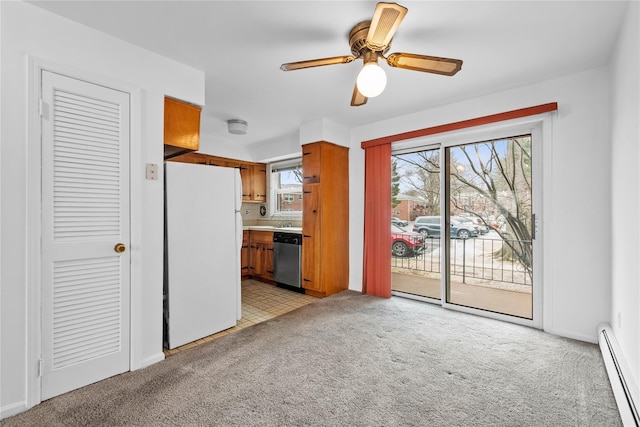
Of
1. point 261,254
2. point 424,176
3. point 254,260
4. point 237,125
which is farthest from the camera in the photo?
point 254,260

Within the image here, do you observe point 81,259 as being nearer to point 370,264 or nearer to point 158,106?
point 158,106

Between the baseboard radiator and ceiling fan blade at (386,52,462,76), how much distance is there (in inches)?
82.6

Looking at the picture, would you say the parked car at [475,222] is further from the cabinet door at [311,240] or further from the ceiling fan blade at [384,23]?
the ceiling fan blade at [384,23]

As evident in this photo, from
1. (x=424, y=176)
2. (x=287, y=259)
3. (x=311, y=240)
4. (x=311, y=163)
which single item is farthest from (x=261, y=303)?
(x=424, y=176)

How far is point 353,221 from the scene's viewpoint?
13.8 ft

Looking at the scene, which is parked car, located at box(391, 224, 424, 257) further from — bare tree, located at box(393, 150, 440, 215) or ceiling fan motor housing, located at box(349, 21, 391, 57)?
ceiling fan motor housing, located at box(349, 21, 391, 57)

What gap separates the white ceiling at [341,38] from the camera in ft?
5.71

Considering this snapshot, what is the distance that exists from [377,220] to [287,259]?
146cm

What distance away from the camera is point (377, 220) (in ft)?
12.5

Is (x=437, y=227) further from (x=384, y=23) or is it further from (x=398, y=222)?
(x=384, y=23)

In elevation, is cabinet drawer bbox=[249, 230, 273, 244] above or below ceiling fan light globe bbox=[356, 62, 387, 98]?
below

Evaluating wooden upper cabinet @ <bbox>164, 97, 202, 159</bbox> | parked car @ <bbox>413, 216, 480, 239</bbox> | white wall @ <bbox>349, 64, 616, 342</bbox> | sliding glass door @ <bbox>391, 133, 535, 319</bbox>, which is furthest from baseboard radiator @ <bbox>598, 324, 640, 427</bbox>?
wooden upper cabinet @ <bbox>164, 97, 202, 159</bbox>

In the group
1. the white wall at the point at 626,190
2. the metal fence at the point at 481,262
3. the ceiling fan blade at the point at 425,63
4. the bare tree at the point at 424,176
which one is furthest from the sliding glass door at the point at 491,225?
the ceiling fan blade at the point at 425,63

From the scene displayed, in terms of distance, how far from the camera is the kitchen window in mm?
5205
